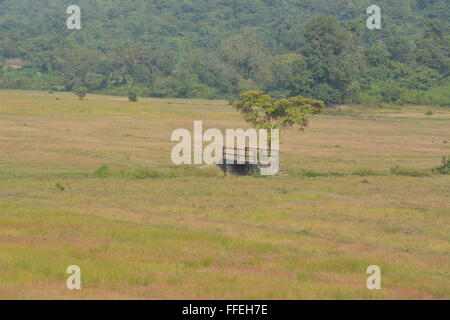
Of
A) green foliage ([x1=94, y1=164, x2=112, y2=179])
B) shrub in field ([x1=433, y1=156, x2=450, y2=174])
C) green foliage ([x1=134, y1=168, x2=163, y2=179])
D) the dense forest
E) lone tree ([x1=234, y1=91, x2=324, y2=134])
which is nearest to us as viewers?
green foliage ([x1=94, y1=164, x2=112, y2=179])

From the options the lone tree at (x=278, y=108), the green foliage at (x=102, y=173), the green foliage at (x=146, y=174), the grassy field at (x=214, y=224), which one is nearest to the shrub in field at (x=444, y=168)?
the grassy field at (x=214, y=224)

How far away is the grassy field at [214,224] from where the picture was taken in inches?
715

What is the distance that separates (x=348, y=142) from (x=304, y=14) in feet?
428

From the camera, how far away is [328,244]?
77.6 feet

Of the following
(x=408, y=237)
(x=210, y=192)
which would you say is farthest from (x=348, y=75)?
(x=408, y=237)

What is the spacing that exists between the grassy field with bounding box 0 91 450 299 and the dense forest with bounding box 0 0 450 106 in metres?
57.4

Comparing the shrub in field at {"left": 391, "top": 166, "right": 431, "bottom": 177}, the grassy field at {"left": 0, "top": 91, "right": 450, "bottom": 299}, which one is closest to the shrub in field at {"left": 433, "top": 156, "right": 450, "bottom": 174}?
the shrub in field at {"left": 391, "top": 166, "right": 431, "bottom": 177}

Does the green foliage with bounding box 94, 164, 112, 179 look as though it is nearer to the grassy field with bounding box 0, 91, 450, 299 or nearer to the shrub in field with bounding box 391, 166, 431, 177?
the grassy field with bounding box 0, 91, 450, 299

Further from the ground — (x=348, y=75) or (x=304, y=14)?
(x=304, y=14)

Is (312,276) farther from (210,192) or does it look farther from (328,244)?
(210,192)

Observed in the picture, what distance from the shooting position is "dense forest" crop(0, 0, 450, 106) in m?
115

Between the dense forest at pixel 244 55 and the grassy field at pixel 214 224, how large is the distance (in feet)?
188

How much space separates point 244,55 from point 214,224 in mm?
119324

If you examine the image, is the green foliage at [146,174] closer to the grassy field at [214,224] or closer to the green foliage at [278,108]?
the grassy field at [214,224]
